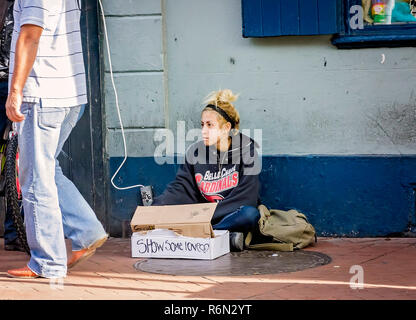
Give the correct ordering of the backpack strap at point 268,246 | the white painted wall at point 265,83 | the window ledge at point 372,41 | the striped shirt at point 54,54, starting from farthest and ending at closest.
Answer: the white painted wall at point 265,83
the window ledge at point 372,41
the backpack strap at point 268,246
the striped shirt at point 54,54

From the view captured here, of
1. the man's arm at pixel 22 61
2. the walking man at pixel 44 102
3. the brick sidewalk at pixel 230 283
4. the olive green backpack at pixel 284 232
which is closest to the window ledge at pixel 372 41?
the olive green backpack at pixel 284 232

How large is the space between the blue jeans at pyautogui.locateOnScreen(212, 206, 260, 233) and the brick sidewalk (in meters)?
0.56

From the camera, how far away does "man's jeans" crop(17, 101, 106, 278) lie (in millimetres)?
4762

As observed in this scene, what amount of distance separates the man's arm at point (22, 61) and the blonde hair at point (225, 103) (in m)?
1.94

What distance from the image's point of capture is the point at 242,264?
17.9 ft

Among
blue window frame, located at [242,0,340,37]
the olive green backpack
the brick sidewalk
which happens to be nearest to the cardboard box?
the brick sidewalk

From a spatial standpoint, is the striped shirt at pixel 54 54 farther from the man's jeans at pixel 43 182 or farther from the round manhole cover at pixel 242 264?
the round manhole cover at pixel 242 264

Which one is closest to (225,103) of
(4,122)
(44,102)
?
(4,122)

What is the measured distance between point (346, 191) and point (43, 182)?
2.54 meters

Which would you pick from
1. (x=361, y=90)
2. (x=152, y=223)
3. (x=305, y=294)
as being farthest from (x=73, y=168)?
(x=305, y=294)

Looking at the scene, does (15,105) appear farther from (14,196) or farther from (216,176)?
(216,176)

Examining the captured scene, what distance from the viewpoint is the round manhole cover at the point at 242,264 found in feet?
17.2

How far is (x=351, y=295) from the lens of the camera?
449 centimetres
